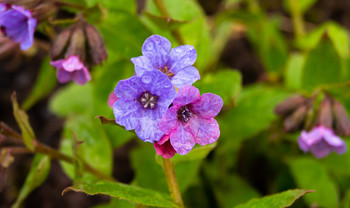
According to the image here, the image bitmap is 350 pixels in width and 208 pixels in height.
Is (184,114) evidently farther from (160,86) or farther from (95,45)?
(95,45)

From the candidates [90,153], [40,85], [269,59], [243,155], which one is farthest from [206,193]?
[40,85]

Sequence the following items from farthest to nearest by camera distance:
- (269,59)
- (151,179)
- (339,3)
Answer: (339,3) → (269,59) → (151,179)

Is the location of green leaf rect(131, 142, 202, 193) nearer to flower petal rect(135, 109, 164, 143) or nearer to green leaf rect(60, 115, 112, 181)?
green leaf rect(60, 115, 112, 181)

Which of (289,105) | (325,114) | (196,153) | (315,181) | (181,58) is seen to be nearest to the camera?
(181,58)

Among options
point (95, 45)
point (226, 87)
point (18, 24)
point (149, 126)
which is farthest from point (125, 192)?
point (18, 24)

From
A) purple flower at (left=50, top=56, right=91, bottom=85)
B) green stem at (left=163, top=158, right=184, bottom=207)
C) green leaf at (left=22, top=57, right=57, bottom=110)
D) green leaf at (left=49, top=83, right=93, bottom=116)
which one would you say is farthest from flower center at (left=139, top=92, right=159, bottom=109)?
green leaf at (left=49, top=83, right=93, bottom=116)

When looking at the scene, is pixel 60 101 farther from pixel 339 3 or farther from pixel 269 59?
pixel 339 3
